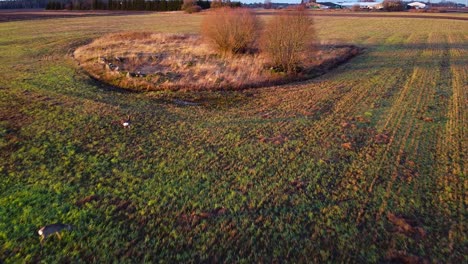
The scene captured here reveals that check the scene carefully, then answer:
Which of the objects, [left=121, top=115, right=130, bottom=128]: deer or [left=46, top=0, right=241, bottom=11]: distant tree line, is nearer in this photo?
[left=121, top=115, right=130, bottom=128]: deer

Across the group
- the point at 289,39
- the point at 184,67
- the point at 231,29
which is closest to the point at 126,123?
the point at 184,67

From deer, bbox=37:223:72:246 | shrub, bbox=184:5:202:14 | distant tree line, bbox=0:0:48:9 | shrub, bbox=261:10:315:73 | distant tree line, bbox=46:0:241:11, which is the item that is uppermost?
distant tree line, bbox=0:0:48:9

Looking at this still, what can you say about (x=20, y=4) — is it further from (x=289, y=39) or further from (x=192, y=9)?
(x=289, y=39)

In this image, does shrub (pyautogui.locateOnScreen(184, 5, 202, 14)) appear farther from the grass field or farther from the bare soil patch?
the grass field

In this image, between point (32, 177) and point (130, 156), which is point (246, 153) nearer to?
point (130, 156)

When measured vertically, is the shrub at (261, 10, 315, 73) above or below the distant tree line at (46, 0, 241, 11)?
below

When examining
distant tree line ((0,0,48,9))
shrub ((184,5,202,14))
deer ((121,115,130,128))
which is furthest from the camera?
distant tree line ((0,0,48,9))

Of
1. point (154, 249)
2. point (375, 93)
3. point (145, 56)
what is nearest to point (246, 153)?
point (154, 249)

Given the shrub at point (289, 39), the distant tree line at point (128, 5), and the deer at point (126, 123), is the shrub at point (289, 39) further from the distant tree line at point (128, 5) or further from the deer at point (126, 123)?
the distant tree line at point (128, 5)

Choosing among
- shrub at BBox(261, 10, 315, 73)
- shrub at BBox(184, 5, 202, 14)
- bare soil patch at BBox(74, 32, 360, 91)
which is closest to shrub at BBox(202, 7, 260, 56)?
bare soil patch at BBox(74, 32, 360, 91)
